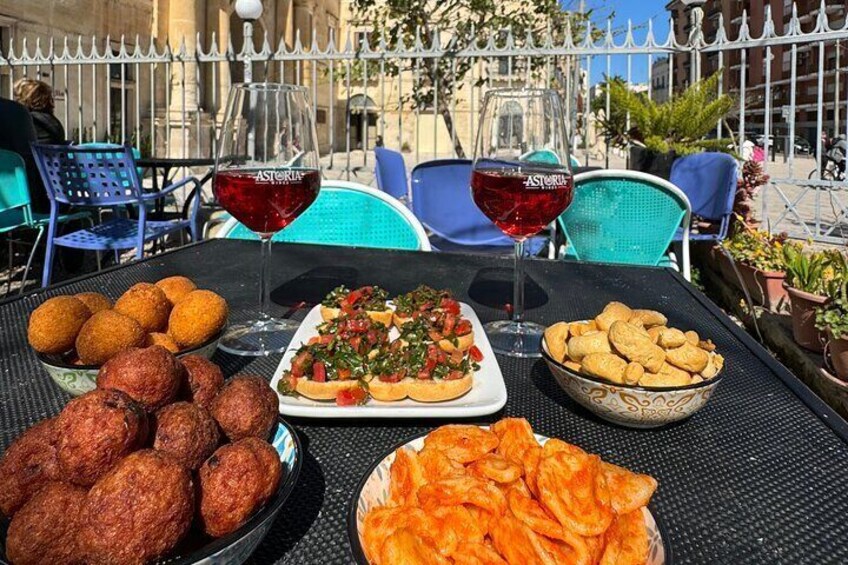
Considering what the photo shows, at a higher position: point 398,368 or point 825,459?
point 398,368

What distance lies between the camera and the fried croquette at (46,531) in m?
0.48

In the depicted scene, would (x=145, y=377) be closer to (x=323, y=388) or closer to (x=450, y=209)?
(x=323, y=388)

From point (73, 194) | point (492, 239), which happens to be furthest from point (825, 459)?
point (73, 194)

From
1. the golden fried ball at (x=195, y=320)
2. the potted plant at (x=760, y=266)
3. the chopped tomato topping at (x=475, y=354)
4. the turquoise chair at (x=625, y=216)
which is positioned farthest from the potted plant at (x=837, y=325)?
the golden fried ball at (x=195, y=320)

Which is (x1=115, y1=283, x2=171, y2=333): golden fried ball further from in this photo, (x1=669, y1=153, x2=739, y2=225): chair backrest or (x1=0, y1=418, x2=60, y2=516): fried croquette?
(x1=669, y1=153, x2=739, y2=225): chair backrest

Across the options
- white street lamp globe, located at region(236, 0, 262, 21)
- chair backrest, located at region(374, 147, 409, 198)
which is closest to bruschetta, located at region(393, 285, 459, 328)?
chair backrest, located at region(374, 147, 409, 198)

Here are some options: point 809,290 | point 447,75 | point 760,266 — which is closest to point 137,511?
point 809,290

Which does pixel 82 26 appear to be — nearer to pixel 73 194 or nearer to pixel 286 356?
pixel 73 194

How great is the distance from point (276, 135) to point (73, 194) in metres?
4.41

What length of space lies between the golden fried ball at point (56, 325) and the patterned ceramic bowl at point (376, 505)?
0.51 metres

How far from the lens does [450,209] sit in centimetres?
448

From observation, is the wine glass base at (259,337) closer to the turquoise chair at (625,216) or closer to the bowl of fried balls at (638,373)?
the bowl of fried balls at (638,373)

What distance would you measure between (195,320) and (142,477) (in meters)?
0.47

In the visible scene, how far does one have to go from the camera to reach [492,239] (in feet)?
14.6
